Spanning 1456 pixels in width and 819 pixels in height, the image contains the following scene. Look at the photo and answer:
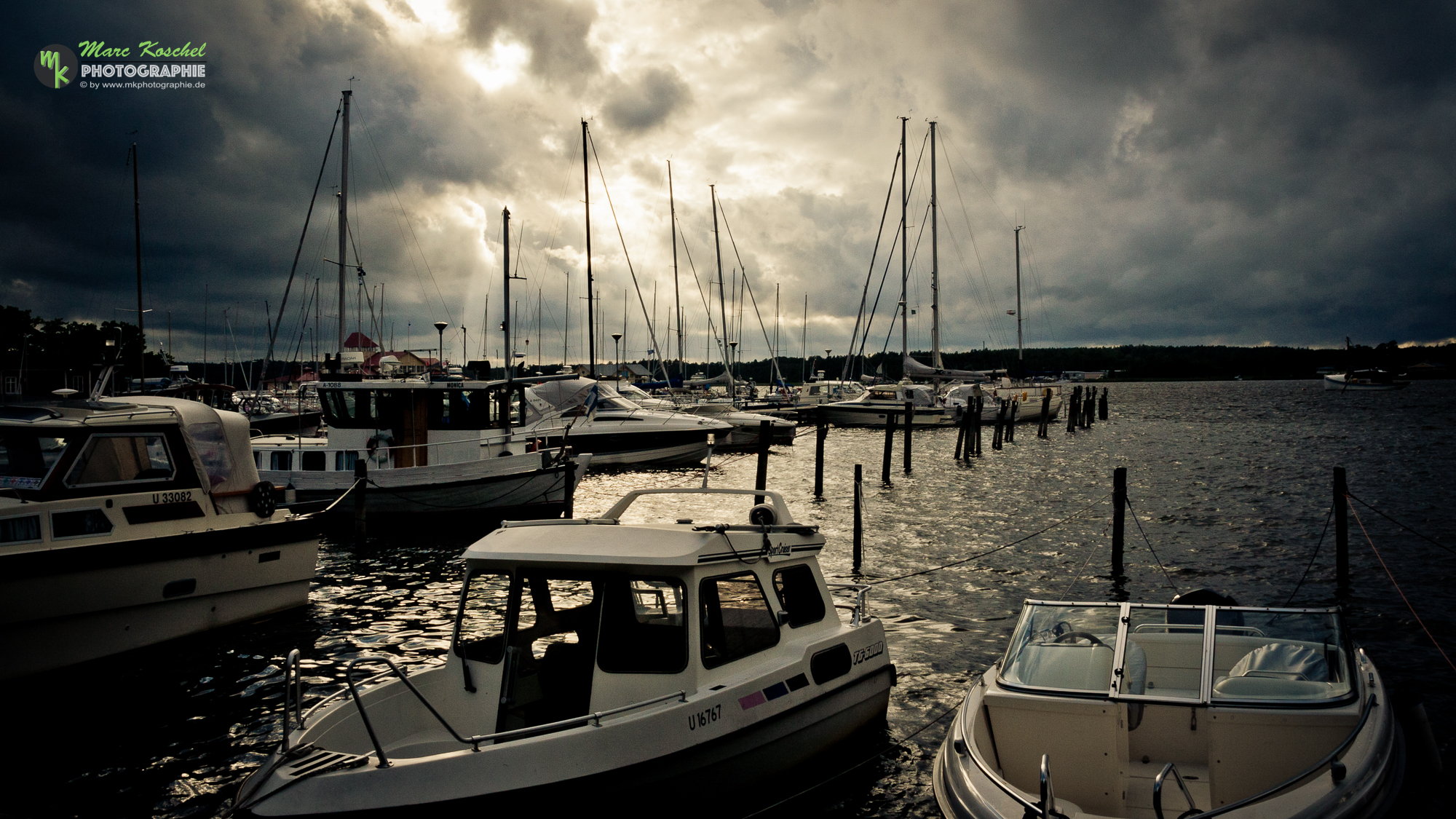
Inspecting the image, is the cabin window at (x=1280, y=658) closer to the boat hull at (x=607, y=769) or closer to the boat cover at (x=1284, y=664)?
the boat cover at (x=1284, y=664)

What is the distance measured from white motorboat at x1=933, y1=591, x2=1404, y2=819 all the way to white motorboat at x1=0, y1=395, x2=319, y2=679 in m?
11.1

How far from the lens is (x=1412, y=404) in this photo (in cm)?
8919

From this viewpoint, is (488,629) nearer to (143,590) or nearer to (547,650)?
(547,650)

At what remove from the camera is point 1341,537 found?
14891mm

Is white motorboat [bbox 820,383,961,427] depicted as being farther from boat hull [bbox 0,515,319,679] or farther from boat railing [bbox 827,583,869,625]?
boat railing [bbox 827,583,869,625]

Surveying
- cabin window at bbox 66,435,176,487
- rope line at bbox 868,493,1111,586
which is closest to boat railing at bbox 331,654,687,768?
cabin window at bbox 66,435,176,487

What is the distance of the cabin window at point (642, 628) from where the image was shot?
6246 mm

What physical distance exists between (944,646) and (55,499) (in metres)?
12.9

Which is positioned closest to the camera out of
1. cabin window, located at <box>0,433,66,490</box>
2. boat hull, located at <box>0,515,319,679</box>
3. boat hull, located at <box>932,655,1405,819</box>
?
boat hull, located at <box>932,655,1405,819</box>

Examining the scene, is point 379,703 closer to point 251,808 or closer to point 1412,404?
point 251,808

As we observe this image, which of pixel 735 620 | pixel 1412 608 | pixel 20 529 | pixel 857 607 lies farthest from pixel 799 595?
pixel 1412 608

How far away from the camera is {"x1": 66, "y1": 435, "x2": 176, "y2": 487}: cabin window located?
37.6 feet

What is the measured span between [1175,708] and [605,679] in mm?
4595

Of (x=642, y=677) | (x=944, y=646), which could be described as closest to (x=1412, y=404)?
(x=944, y=646)
